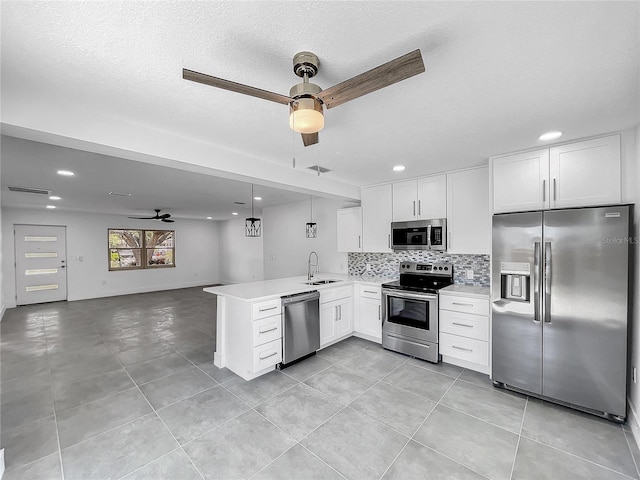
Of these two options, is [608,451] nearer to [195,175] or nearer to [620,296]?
[620,296]

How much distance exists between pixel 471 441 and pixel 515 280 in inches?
60.1

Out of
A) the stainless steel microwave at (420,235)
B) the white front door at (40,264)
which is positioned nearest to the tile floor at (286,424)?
the stainless steel microwave at (420,235)

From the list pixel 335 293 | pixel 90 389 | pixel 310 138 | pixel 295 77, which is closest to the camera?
pixel 295 77

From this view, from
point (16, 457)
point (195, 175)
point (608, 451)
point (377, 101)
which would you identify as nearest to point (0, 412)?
point (16, 457)

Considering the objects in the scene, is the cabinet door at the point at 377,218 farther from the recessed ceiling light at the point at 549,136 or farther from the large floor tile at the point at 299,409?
the large floor tile at the point at 299,409

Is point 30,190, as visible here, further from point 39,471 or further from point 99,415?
point 39,471

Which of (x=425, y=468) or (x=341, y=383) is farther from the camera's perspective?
(x=341, y=383)

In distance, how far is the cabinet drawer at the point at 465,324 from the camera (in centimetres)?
304

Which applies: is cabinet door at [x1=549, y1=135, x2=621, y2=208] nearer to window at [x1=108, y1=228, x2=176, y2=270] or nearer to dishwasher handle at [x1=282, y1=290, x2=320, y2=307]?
dishwasher handle at [x1=282, y1=290, x2=320, y2=307]

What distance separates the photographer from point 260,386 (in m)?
2.88

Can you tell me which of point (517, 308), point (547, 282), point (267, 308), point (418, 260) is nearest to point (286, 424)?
point (267, 308)

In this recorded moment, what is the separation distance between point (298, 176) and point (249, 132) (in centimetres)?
125

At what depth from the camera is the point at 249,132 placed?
92.3 inches

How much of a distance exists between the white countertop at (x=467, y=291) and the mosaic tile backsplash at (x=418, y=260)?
0.19 metres
